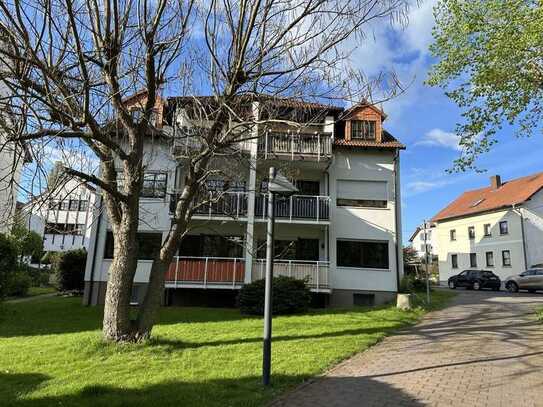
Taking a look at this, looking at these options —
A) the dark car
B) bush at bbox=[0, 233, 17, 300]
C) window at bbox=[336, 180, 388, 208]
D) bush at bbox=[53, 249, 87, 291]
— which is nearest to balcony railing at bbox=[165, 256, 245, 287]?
window at bbox=[336, 180, 388, 208]

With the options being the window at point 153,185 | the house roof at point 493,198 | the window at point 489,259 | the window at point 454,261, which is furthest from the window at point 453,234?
the window at point 153,185

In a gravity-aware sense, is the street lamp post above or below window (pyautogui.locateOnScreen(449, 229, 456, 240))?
below

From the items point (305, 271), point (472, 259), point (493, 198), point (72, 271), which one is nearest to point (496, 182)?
point (493, 198)

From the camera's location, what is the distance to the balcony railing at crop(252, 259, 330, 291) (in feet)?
61.8

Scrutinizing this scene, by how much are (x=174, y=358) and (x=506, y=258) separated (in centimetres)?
3762

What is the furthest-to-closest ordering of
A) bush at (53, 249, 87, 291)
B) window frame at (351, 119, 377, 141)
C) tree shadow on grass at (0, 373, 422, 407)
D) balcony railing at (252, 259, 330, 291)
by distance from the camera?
bush at (53, 249, 87, 291) < window frame at (351, 119, 377, 141) < balcony railing at (252, 259, 330, 291) < tree shadow on grass at (0, 373, 422, 407)

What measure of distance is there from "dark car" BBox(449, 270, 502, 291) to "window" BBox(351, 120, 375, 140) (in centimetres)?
1735

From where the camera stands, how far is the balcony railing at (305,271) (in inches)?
741

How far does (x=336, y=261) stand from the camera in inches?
795

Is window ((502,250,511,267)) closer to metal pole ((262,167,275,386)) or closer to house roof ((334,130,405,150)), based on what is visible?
house roof ((334,130,405,150))

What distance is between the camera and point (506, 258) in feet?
128

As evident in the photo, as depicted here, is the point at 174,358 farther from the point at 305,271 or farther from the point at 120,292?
the point at 305,271

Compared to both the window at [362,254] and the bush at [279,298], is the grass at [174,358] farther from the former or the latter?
the window at [362,254]

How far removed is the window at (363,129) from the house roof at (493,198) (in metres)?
22.5
